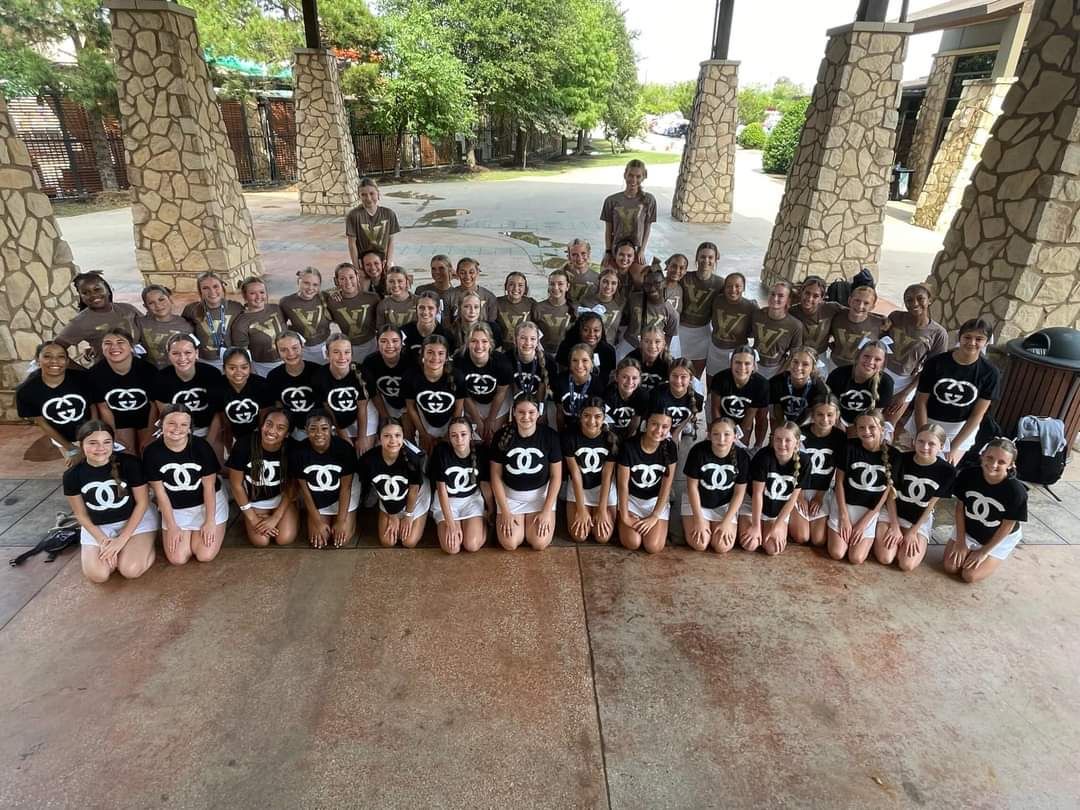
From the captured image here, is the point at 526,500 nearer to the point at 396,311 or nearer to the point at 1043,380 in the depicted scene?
the point at 396,311

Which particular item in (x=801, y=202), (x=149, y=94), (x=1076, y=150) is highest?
(x=149, y=94)

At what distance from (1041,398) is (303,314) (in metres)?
5.92

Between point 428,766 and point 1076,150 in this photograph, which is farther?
point 1076,150

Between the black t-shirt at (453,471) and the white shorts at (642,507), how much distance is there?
1.01 meters

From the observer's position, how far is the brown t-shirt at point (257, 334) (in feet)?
16.2

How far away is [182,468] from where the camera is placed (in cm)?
385

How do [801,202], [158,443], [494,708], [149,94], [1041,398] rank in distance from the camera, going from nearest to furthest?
[494,708] → [158,443] → [1041,398] → [149,94] → [801,202]

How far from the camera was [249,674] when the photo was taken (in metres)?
3.16

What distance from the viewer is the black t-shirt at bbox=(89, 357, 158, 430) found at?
4.28 metres

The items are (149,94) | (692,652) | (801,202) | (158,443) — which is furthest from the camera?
(801,202)

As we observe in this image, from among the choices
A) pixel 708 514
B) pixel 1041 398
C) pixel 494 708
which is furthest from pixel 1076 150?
pixel 494 708

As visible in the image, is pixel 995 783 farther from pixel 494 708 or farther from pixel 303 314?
pixel 303 314

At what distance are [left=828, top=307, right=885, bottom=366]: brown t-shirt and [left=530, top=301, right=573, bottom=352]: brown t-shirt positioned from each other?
215 cm

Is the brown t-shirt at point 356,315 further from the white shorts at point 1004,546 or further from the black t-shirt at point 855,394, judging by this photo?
the white shorts at point 1004,546
